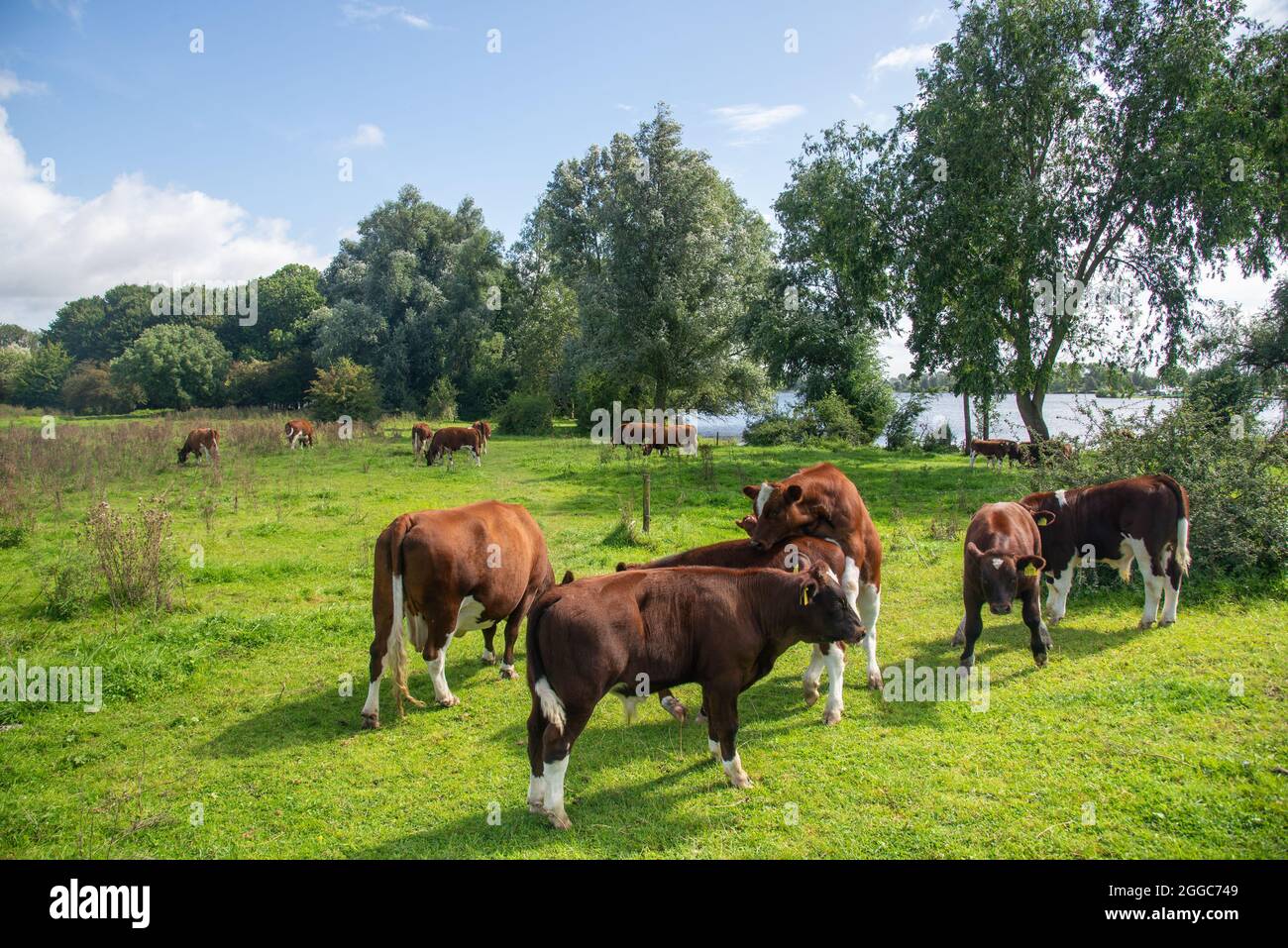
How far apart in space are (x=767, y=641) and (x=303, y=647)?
602cm

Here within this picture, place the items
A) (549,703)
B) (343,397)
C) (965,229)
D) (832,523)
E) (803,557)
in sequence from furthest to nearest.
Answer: (343,397)
(965,229)
(832,523)
(803,557)
(549,703)

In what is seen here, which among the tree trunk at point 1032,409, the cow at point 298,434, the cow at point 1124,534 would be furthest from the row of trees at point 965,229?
the cow at point 1124,534

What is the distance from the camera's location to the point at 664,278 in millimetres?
34500

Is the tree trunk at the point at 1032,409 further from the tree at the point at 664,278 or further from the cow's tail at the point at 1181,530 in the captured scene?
the cow's tail at the point at 1181,530

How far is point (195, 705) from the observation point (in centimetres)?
775

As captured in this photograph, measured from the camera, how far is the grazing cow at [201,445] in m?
24.5

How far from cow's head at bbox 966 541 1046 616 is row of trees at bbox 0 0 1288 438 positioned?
1719 centimetres

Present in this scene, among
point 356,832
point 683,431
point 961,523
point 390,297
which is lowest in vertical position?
point 356,832

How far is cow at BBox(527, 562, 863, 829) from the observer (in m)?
5.38

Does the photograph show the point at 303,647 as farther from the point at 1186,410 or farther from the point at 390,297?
the point at 390,297

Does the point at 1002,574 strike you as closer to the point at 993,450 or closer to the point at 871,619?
the point at 871,619

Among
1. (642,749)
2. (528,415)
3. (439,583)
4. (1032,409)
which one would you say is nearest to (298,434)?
(528,415)

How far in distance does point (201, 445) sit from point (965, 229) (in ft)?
83.0

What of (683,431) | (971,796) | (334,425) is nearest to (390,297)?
(334,425)
